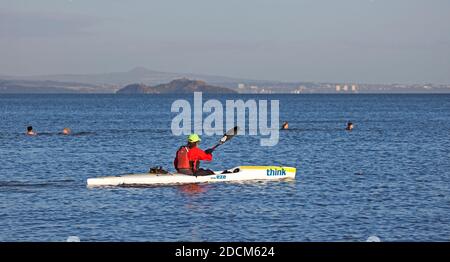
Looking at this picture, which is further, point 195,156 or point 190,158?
point 190,158

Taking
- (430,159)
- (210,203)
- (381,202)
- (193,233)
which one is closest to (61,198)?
(210,203)

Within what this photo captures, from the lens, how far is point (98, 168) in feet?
153

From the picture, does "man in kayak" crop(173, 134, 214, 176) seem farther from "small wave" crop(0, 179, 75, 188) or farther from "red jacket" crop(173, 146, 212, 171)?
"small wave" crop(0, 179, 75, 188)

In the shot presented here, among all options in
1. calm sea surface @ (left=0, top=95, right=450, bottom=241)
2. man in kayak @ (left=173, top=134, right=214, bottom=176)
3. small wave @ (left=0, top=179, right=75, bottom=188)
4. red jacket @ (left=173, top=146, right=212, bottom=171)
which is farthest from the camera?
small wave @ (left=0, top=179, right=75, bottom=188)

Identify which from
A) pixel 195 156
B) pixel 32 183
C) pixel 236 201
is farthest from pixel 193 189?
pixel 32 183

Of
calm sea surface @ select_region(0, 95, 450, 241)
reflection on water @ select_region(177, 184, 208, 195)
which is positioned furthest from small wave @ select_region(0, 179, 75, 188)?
reflection on water @ select_region(177, 184, 208, 195)

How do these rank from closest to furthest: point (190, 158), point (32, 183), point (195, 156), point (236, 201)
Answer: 1. point (236, 201)
2. point (195, 156)
3. point (190, 158)
4. point (32, 183)

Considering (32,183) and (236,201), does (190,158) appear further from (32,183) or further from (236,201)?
(32,183)

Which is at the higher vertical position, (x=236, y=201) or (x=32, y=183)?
(x=236, y=201)

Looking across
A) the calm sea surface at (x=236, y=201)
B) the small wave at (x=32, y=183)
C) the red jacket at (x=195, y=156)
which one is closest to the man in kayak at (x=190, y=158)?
the red jacket at (x=195, y=156)

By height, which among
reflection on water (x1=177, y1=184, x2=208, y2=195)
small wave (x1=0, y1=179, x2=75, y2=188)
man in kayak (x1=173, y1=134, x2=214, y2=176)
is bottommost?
small wave (x1=0, y1=179, x2=75, y2=188)

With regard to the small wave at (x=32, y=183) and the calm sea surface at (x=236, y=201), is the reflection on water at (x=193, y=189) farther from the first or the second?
the small wave at (x=32, y=183)

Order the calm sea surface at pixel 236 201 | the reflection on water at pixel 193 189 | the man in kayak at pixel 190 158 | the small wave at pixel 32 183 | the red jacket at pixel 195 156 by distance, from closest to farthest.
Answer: the calm sea surface at pixel 236 201 < the reflection on water at pixel 193 189 < the red jacket at pixel 195 156 < the man in kayak at pixel 190 158 < the small wave at pixel 32 183

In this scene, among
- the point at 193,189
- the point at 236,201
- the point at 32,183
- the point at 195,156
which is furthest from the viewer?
the point at 32,183
